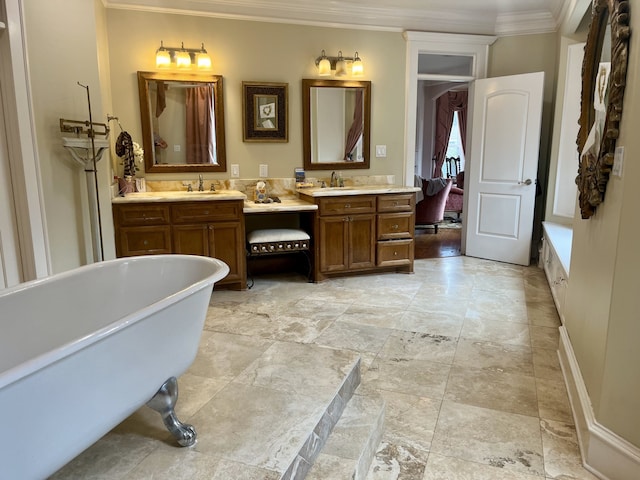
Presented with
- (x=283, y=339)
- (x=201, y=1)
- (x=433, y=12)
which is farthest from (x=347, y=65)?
(x=283, y=339)

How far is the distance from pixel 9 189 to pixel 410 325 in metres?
2.66

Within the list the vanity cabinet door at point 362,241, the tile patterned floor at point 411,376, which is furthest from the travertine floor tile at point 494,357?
the vanity cabinet door at point 362,241

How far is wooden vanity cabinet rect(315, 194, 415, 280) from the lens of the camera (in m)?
4.30

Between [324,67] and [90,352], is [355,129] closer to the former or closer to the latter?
[324,67]

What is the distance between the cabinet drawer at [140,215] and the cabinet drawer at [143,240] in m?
0.05

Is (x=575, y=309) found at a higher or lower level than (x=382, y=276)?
higher

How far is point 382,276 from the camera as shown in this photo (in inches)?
181

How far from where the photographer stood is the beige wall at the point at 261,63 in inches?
160

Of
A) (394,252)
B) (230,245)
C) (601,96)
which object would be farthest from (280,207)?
(601,96)

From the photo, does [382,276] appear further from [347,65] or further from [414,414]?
[414,414]

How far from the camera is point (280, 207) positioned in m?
4.09

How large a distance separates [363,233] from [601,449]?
284cm

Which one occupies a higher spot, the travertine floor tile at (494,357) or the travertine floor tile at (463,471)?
the travertine floor tile at (494,357)

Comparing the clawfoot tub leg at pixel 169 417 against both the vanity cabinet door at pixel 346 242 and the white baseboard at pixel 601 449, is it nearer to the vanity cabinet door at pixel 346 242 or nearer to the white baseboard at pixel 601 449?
the white baseboard at pixel 601 449
